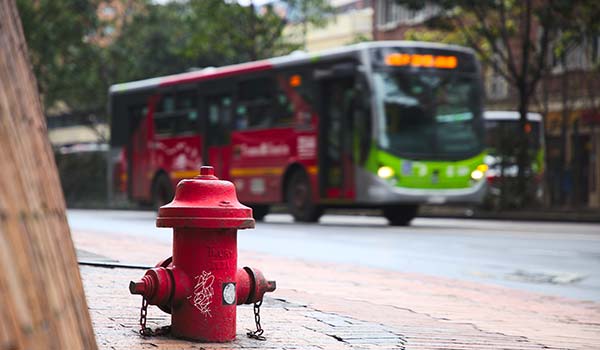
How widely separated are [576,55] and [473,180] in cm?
2227

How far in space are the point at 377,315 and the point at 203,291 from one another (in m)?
2.10

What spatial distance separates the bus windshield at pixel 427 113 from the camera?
68.6 feet

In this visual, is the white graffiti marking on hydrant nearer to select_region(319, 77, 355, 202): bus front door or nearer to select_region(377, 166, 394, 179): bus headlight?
select_region(377, 166, 394, 179): bus headlight

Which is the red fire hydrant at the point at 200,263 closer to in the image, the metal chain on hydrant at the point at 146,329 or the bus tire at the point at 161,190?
the metal chain on hydrant at the point at 146,329

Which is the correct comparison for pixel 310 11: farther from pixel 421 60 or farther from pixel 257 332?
pixel 257 332

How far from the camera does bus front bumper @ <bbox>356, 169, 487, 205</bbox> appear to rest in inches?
819

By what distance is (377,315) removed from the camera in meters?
6.73

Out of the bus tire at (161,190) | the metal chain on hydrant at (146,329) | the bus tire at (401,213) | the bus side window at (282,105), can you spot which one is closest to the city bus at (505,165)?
the bus tire at (401,213)

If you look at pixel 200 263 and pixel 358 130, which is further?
pixel 358 130

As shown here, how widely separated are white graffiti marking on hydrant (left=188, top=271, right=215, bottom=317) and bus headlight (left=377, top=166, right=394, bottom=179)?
16062 millimetres

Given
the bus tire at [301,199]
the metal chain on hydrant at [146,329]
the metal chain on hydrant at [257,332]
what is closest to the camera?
the metal chain on hydrant at [146,329]

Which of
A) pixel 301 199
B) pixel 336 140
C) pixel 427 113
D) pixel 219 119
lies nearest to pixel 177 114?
pixel 219 119

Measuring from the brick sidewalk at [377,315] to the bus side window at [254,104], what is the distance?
13.1 metres

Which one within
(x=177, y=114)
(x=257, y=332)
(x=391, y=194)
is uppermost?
(x=177, y=114)
